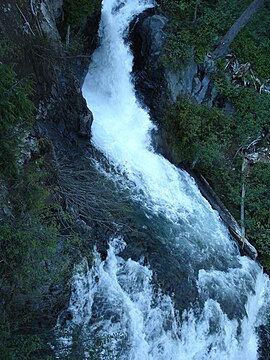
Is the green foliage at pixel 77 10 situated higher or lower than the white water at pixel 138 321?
higher

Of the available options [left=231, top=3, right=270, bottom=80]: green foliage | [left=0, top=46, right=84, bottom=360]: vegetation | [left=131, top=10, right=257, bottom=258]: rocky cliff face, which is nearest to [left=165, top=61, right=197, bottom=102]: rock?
[left=131, top=10, right=257, bottom=258]: rocky cliff face

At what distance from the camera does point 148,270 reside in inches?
291

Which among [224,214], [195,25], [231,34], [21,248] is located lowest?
[21,248]

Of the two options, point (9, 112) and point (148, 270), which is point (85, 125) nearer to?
point (148, 270)

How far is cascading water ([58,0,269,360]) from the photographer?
6.45 m

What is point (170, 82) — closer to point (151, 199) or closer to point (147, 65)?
point (147, 65)

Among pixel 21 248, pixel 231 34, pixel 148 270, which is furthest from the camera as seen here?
pixel 231 34

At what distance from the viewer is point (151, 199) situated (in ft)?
30.1

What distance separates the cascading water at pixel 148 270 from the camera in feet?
21.2

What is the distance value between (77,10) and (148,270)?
257 inches

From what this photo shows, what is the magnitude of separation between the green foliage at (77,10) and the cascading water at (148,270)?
1.94 metres

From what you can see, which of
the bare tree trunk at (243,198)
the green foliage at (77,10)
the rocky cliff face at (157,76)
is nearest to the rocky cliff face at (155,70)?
the rocky cliff face at (157,76)

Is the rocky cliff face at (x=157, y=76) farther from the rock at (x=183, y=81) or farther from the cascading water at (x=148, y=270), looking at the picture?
the cascading water at (x=148, y=270)

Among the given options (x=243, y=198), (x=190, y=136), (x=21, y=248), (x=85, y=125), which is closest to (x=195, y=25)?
(x=190, y=136)
